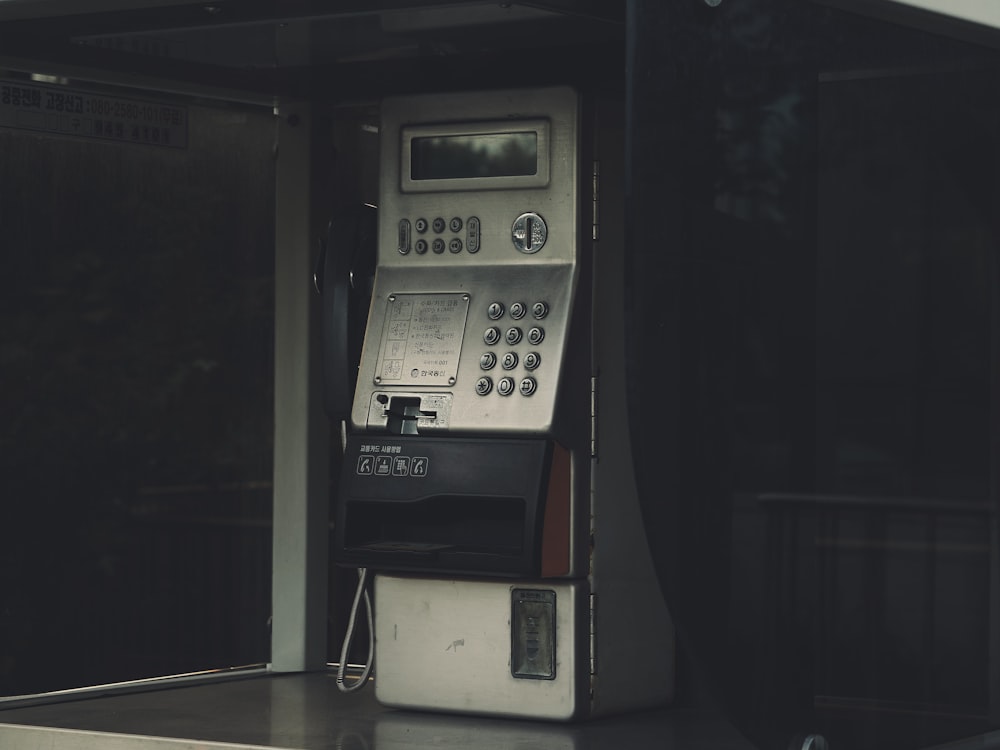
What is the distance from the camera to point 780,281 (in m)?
3.61

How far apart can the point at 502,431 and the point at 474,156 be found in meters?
0.60

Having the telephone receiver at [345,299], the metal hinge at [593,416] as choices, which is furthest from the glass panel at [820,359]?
the telephone receiver at [345,299]

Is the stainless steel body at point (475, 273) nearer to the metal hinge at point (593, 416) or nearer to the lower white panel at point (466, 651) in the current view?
the metal hinge at point (593, 416)

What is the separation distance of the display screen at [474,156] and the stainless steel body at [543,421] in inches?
1.7

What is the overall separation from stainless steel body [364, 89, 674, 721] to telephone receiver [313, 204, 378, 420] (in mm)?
209

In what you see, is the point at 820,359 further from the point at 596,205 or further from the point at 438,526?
the point at 438,526

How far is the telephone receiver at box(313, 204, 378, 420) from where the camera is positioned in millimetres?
4465

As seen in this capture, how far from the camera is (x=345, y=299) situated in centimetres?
446

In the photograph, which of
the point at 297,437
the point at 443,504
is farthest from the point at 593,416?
the point at 297,437

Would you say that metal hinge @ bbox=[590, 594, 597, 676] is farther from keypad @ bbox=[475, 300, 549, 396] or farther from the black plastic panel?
keypad @ bbox=[475, 300, 549, 396]

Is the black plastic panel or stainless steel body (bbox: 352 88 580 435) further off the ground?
stainless steel body (bbox: 352 88 580 435)

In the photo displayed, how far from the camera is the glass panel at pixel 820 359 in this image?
3363mm

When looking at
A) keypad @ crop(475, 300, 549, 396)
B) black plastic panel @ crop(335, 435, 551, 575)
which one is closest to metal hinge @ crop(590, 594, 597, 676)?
black plastic panel @ crop(335, 435, 551, 575)

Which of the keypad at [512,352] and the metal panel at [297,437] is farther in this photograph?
the metal panel at [297,437]
